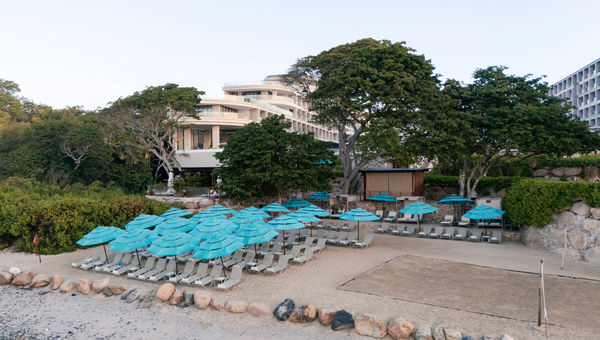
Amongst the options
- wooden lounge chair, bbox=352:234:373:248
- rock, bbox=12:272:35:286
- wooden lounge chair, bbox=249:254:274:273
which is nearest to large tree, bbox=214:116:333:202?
wooden lounge chair, bbox=352:234:373:248

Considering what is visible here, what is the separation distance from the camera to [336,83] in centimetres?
2433

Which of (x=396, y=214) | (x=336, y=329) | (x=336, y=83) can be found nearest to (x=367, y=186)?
(x=396, y=214)

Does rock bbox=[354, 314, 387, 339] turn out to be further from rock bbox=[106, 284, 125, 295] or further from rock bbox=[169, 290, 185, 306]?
rock bbox=[106, 284, 125, 295]

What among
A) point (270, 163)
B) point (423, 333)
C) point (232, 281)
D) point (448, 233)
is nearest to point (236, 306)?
point (232, 281)

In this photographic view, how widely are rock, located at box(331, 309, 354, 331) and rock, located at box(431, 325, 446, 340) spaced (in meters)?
1.83

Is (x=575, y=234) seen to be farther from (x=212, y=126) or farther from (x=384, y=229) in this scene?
(x=212, y=126)

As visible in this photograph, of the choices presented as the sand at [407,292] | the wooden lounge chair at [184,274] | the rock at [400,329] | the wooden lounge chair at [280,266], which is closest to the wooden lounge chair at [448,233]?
the sand at [407,292]

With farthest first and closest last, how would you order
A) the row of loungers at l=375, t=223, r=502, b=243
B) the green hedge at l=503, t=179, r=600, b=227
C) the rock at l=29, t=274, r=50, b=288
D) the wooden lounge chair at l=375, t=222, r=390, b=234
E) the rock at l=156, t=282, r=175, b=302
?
1. the wooden lounge chair at l=375, t=222, r=390, b=234
2. the row of loungers at l=375, t=223, r=502, b=243
3. the green hedge at l=503, t=179, r=600, b=227
4. the rock at l=29, t=274, r=50, b=288
5. the rock at l=156, t=282, r=175, b=302

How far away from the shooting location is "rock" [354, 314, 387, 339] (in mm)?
8812

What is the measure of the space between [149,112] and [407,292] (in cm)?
2539

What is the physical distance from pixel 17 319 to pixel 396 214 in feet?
62.9

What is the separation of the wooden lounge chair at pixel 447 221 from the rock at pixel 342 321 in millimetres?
14818

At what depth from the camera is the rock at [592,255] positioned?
14.9 meters

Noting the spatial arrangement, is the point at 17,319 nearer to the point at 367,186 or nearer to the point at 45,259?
the point at 45,259
